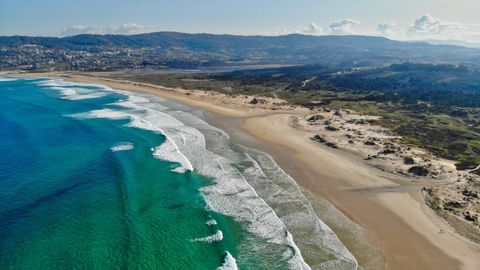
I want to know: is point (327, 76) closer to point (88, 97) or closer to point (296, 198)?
point (88, 97)

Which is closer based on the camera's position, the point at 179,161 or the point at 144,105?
the point at 179,161

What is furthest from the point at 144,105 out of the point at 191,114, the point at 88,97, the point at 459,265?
the point at 459,265

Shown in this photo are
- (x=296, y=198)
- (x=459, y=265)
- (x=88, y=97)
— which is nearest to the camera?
(x=459, y=265)

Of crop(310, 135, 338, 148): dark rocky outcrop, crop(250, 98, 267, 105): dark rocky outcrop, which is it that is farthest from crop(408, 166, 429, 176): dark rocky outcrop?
crop(250, 98, 267, 105): dark rocky outcrop

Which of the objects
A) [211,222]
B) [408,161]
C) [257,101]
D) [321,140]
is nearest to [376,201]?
[408,161]

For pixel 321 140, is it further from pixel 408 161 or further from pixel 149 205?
pixel 149 205
